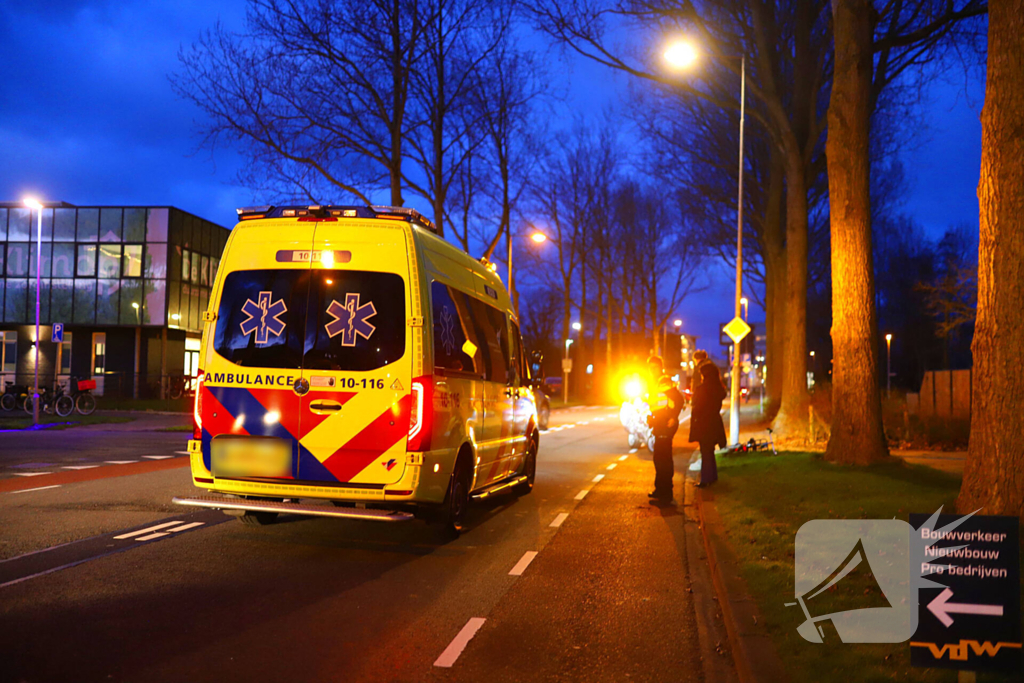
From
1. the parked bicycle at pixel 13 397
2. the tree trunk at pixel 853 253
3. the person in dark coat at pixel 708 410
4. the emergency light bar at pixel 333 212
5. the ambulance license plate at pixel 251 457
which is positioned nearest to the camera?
the ambulance license plate at pixel 251 457

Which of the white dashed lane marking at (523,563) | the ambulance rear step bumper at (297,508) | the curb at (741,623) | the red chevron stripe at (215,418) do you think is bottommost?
the white dashed lane marking at (523,563)

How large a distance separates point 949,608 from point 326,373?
506 centimetres

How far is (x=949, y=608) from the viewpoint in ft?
12.0

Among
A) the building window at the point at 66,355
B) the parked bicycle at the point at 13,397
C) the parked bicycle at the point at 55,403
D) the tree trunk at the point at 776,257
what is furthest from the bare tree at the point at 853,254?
the building window at the point at 66,355

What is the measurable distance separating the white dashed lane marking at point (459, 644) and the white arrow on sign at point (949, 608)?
253 centimetres

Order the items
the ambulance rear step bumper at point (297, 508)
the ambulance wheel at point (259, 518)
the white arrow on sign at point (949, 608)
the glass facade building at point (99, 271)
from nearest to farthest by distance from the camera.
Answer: the white arrow on sign at point (949, 608)
the ambulance rear step bumper at point (297, 508)
the ambulance wheel at point (259, 518)
the glass facade building at point (99, 271)

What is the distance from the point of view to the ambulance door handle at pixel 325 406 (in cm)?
724

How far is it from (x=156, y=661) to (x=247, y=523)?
4.35m

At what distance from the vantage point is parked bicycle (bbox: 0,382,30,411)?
3127cm

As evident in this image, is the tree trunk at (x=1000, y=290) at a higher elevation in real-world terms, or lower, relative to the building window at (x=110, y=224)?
lower

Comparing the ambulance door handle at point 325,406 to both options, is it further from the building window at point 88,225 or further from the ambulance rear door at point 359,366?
the building window at point 88,225

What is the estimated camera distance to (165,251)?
Result: 136 feet

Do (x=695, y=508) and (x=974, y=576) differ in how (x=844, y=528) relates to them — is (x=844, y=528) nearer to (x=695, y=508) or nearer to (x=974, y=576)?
(x=695, y=508)

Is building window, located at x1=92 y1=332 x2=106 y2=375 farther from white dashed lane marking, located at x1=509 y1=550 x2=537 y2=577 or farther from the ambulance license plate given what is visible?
white dashed lane marking, located at x1=509 y1=550 x2=537 y2=577
